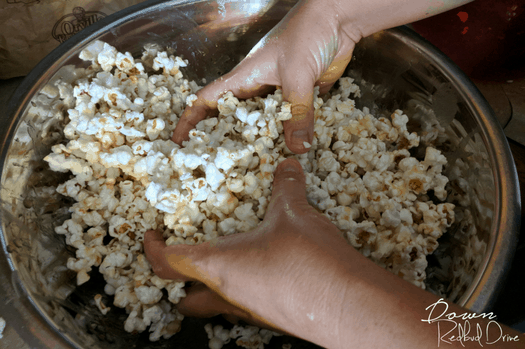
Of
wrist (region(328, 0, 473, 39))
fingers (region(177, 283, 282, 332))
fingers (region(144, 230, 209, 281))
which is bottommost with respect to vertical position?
fingers (region(177, 283, 282, 332))

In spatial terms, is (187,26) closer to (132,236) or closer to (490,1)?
(132,236)

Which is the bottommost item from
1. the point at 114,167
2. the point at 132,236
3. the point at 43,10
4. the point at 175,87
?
the point at 132,236

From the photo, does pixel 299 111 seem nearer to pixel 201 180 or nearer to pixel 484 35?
pixel 201 180

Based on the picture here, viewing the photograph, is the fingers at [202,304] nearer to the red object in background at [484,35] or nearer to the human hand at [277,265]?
the human hand at [277,265]

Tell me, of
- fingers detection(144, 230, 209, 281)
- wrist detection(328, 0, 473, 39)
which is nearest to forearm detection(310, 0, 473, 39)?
wrist detection(328, 0, 473, 39)

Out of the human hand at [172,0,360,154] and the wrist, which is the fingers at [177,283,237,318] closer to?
the human hand at [172,0,360,154]

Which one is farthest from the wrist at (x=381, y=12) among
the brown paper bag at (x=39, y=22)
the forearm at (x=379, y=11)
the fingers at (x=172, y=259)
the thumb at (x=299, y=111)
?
the brown paper bag at (x=39, y=22)

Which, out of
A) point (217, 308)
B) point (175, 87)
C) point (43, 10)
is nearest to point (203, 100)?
point (175, 87)
